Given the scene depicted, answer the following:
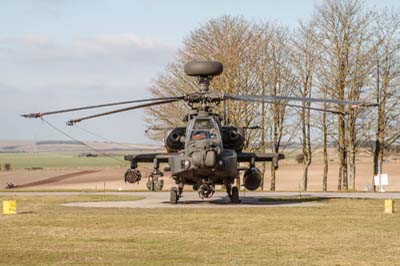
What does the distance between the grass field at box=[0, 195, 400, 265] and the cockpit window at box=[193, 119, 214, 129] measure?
3663mm

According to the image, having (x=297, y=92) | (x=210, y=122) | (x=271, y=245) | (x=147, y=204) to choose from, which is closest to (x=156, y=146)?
(x=297, y=92)

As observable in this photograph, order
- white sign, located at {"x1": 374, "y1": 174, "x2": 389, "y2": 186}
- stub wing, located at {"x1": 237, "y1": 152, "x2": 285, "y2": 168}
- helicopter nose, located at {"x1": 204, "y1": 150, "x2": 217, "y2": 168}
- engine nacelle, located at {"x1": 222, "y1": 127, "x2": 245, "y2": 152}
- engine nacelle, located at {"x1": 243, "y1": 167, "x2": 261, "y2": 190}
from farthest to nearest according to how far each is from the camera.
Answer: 1. white sign, located at {"x1": 374, "y1": 174, "x2": 389, "y2": 186}
2. stub wing, located at {"x1": 237, "y1": 152, "x2": 285, "y2": 168}
3. engine nacelle, located at {"x1": 222, "y1": 127, "x2": 245, "y2": 152}
4. engine nacelle, located at {"x1": 243, "y1": 167, "x2": 261, "y2": 190}
5. helicopter nose, located at {"x1": 204, "y1": 150, "x2": 217, "y2": 168}

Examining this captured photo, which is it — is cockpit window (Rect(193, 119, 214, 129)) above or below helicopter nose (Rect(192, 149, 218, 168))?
above

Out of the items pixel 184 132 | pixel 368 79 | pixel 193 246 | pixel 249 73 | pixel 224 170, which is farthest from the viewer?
pixel 249 73

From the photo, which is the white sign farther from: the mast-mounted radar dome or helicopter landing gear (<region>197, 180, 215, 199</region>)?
→ the mast-mounted radar dome

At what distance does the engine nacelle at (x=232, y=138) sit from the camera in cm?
3728

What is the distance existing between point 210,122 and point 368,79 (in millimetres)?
27061

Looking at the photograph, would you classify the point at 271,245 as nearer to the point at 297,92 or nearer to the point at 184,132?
the point at 184,132

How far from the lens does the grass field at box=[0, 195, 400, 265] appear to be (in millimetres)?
Answer: 18984

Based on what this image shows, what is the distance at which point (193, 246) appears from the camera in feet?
70.4

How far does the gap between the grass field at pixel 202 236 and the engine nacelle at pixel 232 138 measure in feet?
11.2

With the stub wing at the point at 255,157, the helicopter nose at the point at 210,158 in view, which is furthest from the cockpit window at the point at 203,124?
the stub wing at the point at 255,157

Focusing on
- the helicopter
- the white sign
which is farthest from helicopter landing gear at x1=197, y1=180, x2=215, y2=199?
the white sign

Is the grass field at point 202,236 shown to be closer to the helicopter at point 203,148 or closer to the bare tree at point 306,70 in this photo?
the helicopter at point 203,148
